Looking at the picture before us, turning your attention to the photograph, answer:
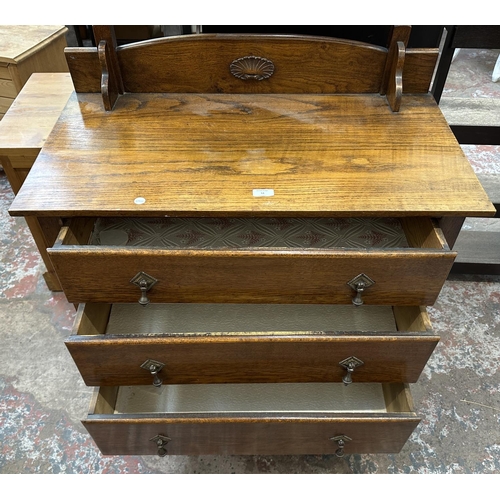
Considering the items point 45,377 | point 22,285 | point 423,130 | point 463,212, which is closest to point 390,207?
point 463,212

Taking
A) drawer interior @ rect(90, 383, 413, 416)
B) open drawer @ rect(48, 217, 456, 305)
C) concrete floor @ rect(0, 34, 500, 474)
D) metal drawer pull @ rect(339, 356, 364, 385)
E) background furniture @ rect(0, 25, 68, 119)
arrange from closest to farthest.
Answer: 1. open drawer @ rect(48, 217, 456, 305)
2. metal drawer pull @ rect(339, 356, 364, 385)
3. drawer interior @ rect(90, 383, 413, 416)
4. concrete floor @ rect(0, 34, 500, 474)
5. background furniture @ rect(0, 25, 68, 119)

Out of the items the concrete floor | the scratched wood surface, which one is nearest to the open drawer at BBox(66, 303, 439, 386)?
the scratched wood surface

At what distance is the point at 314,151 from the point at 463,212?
281mm

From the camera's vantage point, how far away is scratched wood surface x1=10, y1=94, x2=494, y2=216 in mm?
809

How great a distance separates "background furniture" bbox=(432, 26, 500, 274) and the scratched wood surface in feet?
0.59

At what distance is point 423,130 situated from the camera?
0.96 meters

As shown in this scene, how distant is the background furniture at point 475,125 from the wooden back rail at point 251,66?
16 cm

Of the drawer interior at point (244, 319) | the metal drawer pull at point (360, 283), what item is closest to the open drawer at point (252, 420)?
the drawer interior at point (244, 319)

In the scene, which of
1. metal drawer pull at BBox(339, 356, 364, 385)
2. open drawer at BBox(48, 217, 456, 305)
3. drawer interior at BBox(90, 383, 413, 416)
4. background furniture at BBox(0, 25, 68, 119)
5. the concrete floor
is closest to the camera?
open drawer at BBox(48, 217, 456, 305)

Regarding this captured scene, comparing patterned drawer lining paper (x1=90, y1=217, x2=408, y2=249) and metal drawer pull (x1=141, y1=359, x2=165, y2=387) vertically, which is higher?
patterned drawer lining paper (x1=90, y1=217, x2=408, y2=249)

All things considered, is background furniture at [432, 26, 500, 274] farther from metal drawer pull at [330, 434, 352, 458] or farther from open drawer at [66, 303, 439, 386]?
metal drawer pull at [330, 434, 352, 458]

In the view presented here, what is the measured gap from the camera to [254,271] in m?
0.83

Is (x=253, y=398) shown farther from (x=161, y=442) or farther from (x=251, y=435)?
(x=161, y=442)

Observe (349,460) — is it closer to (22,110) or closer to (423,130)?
(423,130)
